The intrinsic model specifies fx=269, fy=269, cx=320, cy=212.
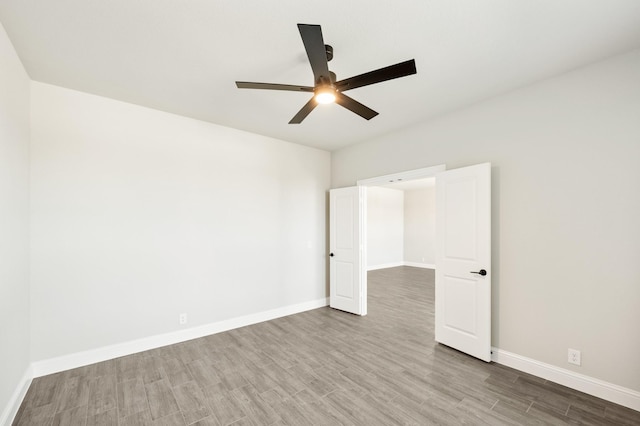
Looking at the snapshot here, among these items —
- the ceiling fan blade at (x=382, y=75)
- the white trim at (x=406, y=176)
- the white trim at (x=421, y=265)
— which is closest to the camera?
the ceiling fan blade at (x=382, y=75)

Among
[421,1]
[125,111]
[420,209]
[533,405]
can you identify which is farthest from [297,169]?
[420,209]

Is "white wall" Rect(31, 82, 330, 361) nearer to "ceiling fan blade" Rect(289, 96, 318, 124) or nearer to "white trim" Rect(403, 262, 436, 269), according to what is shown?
"ceiling fan blade" Rect(289, 96, 318, 124)

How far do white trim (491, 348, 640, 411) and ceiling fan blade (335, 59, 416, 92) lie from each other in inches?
122

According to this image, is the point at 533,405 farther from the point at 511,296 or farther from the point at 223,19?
the point at 223,19

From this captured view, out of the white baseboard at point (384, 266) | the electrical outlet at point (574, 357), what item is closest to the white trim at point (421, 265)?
the white baseboard at point (384, 266)

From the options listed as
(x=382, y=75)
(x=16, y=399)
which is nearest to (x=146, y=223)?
(x=16, y=399)

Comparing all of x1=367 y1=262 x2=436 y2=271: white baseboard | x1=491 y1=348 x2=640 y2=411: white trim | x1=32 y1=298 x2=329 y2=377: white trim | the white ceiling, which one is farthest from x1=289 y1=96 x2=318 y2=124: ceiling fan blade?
x1=367 y1=262 x2=436 y2=271: white baseboard

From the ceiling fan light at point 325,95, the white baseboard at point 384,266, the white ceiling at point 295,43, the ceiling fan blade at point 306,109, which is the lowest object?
the white baseboard at point 384,266

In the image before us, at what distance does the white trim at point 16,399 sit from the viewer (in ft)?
6.68

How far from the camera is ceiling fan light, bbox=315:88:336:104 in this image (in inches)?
81.5

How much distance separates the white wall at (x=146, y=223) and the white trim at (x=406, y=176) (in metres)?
1.34

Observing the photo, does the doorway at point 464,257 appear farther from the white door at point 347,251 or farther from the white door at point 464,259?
the white door at point 347,251

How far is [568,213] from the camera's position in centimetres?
259

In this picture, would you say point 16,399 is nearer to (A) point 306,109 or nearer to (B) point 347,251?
(A) point 306,109
